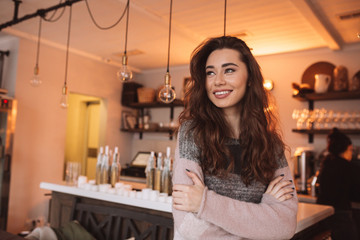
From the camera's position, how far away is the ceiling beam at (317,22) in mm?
3096

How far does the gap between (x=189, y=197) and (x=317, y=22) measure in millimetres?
2997

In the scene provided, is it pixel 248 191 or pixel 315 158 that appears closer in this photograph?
pixel 248 191

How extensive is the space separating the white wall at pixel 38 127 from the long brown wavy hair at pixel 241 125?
144 inches

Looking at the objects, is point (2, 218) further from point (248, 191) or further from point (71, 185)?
point (248, 191)

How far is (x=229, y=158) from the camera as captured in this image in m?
1.41

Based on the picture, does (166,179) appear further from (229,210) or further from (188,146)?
(229,210)

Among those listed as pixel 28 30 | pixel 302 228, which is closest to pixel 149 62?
pixel 28 30

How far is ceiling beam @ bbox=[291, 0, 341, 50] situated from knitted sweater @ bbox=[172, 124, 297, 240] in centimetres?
221

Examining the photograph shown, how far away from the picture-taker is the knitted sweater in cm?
121

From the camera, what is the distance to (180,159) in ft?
4.44

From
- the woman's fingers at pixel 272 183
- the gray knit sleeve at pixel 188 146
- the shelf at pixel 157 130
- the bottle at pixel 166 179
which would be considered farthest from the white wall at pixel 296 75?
the gray knit sleeve at pixel 188 146

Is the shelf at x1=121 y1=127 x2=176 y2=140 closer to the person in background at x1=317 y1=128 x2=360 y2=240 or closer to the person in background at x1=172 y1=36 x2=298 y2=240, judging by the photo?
the person in background at x1=317 y1=128 x2=360 y2=240

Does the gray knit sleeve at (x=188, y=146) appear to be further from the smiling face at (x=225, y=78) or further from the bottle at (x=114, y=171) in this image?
the bottle at (x=114, y=171)

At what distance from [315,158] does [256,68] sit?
3.44m
